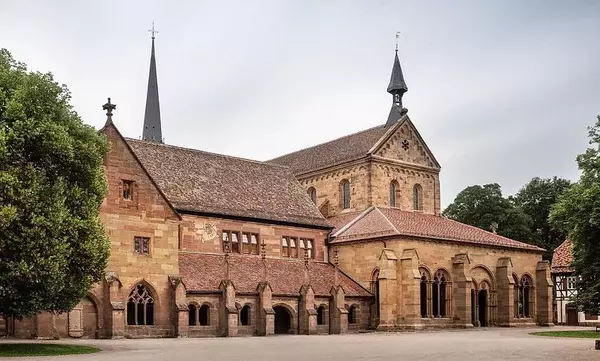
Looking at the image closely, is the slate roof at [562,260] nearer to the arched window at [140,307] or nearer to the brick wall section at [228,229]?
the brick wall section at [228,229]

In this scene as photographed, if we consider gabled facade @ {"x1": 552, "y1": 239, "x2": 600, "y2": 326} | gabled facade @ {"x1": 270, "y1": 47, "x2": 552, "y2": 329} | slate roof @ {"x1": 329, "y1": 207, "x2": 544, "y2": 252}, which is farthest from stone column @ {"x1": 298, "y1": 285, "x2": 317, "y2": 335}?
gabled facade @ {"x1": 552, "y1": 239, "x2": 600, "y2": 326}

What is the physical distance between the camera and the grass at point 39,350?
31.0 metres

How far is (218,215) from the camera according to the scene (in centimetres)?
5550

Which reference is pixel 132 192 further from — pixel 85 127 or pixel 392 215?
pixel 392 215

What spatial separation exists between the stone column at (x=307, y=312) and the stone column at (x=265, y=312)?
2757 millimetres

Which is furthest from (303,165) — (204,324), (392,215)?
(204,324)

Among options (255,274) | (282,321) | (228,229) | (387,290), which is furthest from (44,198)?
(387,290)

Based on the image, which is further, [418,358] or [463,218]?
[463,218]

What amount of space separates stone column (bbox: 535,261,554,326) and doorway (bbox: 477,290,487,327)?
567 cm

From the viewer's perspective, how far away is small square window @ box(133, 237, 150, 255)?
4756cm

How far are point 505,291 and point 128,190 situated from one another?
3196 centimetres

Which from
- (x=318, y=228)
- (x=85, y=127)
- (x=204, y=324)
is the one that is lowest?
(x=204, y=324)

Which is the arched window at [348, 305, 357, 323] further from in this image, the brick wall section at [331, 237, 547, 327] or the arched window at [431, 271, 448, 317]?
the arched window at [431, 271, 448, 317]

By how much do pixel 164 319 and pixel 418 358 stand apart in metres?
23.0
